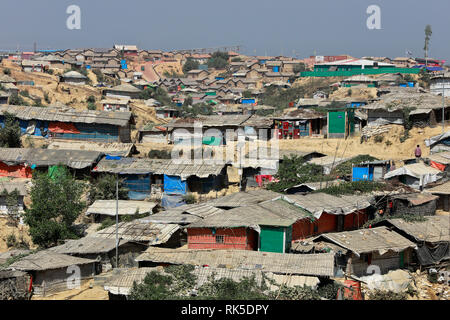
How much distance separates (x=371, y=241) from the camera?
529 inches

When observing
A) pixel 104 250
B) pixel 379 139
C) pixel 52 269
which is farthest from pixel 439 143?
pixel 52 269

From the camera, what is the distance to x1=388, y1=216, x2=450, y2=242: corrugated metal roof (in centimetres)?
1394

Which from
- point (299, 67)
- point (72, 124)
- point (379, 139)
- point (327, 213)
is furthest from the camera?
point (299, 67)

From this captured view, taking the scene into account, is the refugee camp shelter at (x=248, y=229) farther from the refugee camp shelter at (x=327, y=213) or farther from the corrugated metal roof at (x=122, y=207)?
the corrugated metal roof at (x=122, y=207)

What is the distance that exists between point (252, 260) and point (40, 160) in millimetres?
12792

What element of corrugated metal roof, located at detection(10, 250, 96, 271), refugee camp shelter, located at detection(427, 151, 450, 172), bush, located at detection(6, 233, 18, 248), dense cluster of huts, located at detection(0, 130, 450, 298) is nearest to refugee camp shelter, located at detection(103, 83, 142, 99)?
bush, located at detection(6, 233, 18, 248)

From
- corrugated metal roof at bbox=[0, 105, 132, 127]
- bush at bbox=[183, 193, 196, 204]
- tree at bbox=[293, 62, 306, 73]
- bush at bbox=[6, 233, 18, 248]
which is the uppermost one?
tree at bbox=[293, 62, 306, 73]

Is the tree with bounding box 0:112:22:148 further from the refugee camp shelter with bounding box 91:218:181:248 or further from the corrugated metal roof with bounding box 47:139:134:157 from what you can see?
the refugee camp shelter with bounding box 91:218:181:248

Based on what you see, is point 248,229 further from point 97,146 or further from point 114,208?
point 97,146

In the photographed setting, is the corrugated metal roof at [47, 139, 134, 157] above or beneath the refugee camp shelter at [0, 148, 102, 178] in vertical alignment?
above

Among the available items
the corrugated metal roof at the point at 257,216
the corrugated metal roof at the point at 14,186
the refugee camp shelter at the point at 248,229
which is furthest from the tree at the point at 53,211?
the corrugated metal roof at the point at 257,216

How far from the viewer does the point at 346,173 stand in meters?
19.8

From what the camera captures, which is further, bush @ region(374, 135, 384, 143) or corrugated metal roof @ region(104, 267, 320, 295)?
bush @ region(374, 135, 384, 143)

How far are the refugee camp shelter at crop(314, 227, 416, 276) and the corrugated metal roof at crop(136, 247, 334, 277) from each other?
1.00 m
